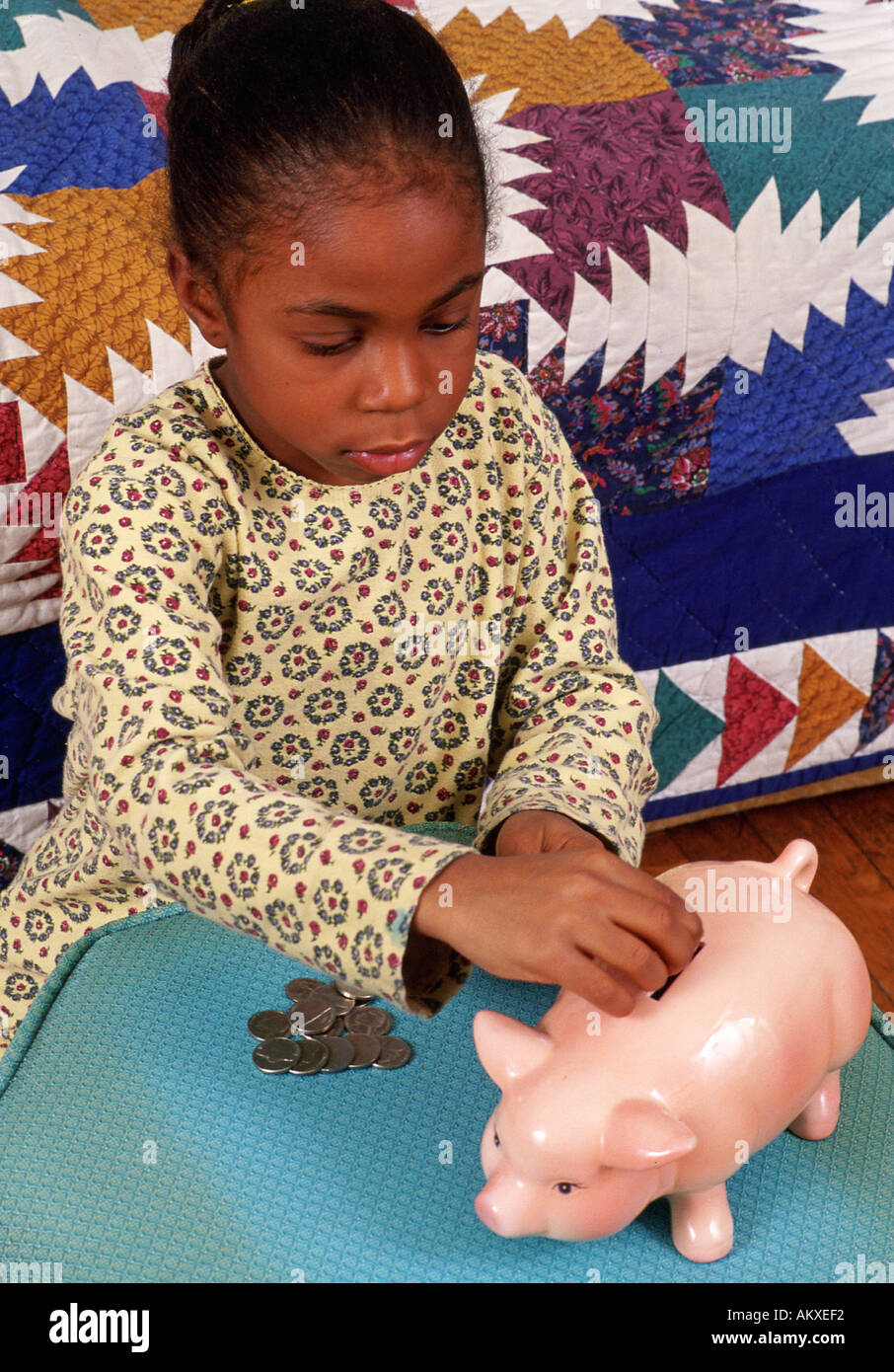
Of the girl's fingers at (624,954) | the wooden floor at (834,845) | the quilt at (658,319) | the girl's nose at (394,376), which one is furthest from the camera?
the wooden floor at (834,845)

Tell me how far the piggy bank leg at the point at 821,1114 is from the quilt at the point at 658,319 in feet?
2.23

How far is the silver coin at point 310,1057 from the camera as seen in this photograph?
0.72m

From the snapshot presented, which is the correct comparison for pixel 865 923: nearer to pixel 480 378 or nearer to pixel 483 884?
pixel 480 378

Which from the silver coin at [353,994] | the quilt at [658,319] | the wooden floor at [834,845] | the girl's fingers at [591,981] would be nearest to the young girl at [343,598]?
the girl's fingers at [591,981]

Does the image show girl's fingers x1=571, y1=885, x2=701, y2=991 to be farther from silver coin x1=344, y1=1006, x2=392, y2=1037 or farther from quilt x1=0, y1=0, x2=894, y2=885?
quilt x1=0, y1=0, x2=894, y2=885

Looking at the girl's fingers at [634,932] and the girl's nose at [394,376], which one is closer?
the girl's fingers at [634,932]

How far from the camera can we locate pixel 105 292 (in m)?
1.06

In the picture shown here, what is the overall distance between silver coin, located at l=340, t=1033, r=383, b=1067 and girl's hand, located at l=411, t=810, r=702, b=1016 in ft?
0.57

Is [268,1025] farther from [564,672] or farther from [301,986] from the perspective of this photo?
[564,672]

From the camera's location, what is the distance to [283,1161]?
2.19 ft

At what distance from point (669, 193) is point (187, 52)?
0.67m

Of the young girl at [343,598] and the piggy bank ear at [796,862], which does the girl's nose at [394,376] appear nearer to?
the young girl at [343,598]

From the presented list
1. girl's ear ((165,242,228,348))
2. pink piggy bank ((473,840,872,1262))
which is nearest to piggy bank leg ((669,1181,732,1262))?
pink piggy bank ((473,840,872,1262))
